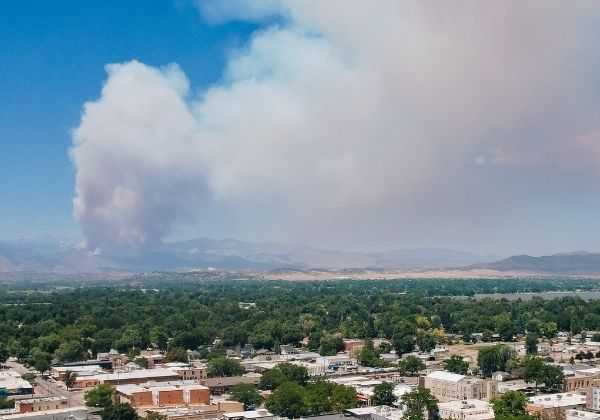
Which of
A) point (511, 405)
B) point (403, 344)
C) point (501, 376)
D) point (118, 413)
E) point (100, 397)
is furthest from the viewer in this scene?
point (403, 344)

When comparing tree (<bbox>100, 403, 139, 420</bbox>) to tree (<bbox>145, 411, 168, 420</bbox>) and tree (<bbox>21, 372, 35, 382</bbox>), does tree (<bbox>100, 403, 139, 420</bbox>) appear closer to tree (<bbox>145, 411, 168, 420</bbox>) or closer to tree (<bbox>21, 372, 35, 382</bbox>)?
tree (<bbox>145, 411, 168, 420</bbox>)

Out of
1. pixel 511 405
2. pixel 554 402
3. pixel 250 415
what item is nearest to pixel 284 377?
pixel 250 415

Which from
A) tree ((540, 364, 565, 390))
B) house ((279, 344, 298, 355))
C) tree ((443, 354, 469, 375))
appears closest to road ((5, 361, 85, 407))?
house ((279, 344, 298, 355))

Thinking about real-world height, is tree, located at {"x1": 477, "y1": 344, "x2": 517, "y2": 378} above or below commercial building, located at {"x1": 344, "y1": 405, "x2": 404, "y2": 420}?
above

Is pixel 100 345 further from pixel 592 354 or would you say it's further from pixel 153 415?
pixel 592 354

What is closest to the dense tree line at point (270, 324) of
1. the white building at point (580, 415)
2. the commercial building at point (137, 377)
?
the commercial building at point (137, 377)

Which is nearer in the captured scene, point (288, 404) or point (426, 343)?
point (288, 404)

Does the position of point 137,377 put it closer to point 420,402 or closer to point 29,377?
point 29,377
